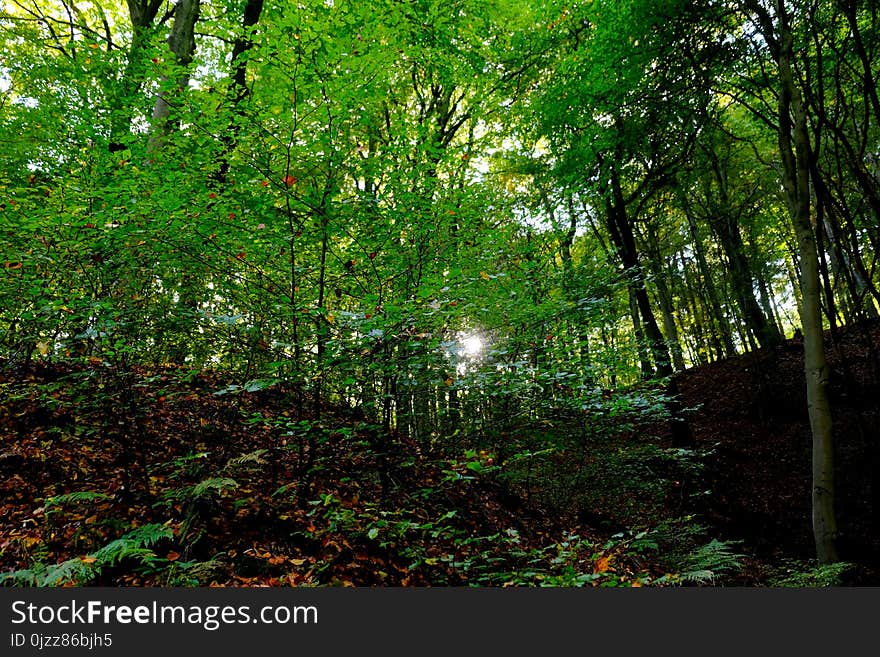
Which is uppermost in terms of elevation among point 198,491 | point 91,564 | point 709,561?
point 198,491

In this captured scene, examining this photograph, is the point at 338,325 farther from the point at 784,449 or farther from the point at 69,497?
the point at 784,449

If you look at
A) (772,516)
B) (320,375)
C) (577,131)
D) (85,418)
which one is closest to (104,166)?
(85,418)

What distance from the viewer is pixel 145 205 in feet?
12.7

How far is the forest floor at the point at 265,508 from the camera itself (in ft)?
10.7

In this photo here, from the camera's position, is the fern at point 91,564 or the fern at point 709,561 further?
the fern at point 709,561

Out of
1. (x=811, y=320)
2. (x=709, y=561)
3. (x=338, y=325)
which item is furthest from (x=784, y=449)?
(x=338, y=325)

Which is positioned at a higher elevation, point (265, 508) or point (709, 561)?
point (265, 508)

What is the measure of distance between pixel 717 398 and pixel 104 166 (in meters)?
17.7

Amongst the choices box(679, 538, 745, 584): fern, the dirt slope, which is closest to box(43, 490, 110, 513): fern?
box(679, 538, 745, 584): fern

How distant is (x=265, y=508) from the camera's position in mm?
4043

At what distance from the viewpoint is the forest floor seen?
3.26 m

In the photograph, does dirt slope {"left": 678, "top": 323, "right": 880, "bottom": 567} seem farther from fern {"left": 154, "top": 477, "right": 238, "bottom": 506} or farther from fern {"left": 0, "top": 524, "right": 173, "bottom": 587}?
fern {"left": 0, "top": 524, "right": 173, "bottom": 587}

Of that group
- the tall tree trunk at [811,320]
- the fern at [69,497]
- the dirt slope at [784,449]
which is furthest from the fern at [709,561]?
the fern at [69,497]

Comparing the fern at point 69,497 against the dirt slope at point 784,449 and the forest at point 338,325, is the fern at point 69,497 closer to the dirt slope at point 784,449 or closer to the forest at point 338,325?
the forest at point 338,325
